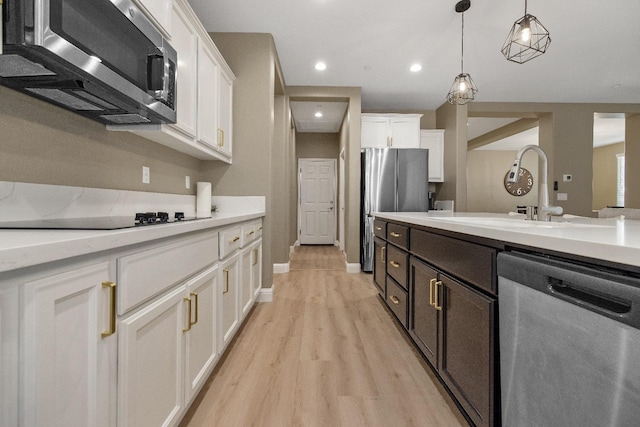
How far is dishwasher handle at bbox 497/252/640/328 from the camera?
0.56m

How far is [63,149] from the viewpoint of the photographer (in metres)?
1.34

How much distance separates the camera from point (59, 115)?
1316 mm

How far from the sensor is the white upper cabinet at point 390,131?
490 centimetres

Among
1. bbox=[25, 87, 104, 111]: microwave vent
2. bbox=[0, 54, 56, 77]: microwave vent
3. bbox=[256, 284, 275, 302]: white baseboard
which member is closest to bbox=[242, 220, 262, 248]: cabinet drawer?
bbox=[256, 284, 275, 302]: white baseboard

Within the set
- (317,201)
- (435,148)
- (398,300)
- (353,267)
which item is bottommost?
(353,267)

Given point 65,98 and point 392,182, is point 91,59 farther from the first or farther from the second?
point 392,182

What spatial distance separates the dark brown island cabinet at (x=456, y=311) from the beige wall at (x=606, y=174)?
11.0 m

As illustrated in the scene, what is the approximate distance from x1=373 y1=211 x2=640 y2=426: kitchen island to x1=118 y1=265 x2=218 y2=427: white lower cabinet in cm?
110

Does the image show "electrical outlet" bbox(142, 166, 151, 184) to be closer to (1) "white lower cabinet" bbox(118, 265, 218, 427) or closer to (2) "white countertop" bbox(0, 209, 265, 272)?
(1) "white lower cabinet" bbox(118, 265, 218, 427)

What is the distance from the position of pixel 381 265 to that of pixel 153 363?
208cm

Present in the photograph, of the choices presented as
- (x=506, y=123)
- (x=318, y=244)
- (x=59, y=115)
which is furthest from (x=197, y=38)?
(x=506, y=123)

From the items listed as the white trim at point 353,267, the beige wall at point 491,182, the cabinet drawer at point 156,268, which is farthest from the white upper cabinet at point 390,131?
the beige wall at point 491,182

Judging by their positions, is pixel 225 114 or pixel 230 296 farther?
pixel 225 114

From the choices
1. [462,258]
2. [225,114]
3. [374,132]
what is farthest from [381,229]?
[374,132]
